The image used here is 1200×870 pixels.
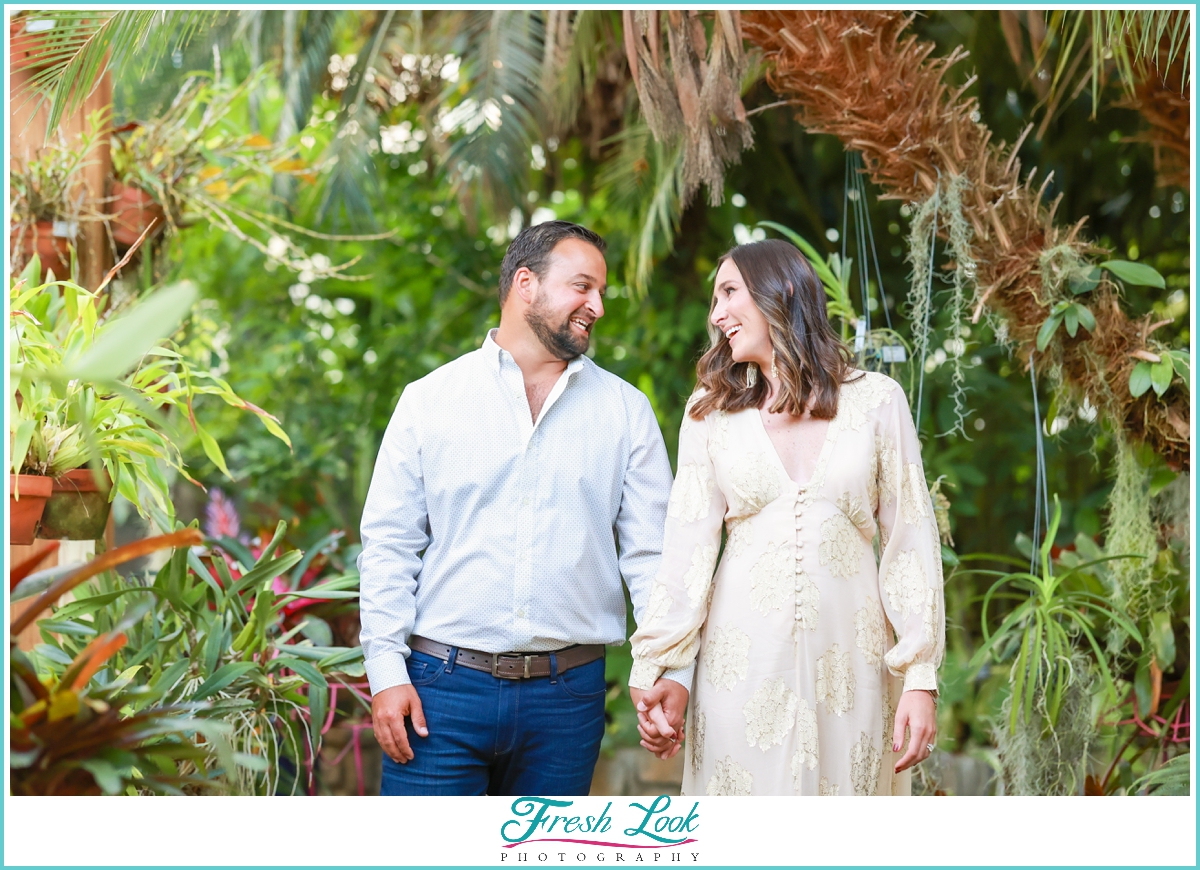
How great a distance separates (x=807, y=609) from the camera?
1.73 meters

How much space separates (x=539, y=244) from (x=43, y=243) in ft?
4.71

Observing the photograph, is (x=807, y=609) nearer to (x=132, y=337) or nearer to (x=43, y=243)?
(x=132, y=337)

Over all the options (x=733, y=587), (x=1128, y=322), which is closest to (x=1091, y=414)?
(x=1128, y=322)

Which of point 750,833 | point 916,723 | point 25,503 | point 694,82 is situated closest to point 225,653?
point 25,503

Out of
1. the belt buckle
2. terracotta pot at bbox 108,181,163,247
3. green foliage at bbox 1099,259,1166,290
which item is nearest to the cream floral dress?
the belt buckle

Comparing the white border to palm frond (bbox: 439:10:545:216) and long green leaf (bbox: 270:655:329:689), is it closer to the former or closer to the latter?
long green leaf (bbox: 270:655:329:689)

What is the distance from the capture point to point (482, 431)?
1.94 m

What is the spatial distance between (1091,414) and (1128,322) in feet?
0.83

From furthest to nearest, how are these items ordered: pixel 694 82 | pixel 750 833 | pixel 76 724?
pixel 694 82, pixel 750 833, pixel 76 724

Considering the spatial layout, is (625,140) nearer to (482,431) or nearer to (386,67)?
(386,67)

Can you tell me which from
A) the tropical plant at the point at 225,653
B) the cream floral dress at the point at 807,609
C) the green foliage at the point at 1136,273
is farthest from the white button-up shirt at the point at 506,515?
the green foliage at the point at 1136,273

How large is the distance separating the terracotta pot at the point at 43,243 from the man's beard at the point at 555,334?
1350 mm

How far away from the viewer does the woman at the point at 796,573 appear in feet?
5.65

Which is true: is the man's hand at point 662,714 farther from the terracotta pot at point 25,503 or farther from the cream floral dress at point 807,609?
the terracotta pot at point 25,503
